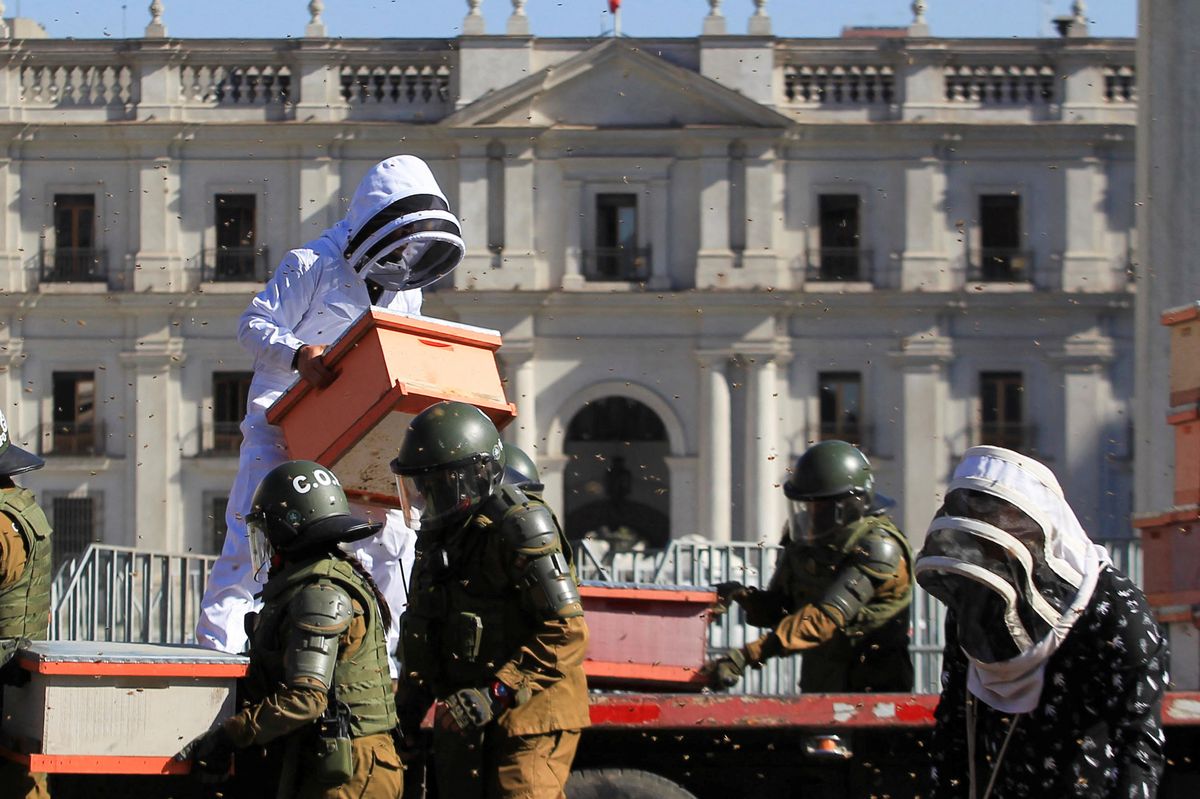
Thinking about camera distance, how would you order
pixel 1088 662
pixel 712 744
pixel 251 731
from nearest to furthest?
pixel 1088 662 → pixel 251 731 → pixel 712 744

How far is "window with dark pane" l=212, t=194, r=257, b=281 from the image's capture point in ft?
138

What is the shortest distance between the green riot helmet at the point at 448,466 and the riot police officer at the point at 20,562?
6.05 ft

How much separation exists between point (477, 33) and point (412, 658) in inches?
1425

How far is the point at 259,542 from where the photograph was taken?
7.27 m

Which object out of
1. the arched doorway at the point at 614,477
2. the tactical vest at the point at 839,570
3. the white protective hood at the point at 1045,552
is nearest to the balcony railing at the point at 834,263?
the arched doorway at the point at 614,477

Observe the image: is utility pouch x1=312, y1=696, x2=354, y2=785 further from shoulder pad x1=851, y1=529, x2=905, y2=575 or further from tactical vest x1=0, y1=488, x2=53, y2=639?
shoulder pad x1=851, y1=529, x2=905, y2=575

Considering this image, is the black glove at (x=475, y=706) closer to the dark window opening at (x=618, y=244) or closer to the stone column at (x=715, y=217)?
the stone column at (x=715, y=217)

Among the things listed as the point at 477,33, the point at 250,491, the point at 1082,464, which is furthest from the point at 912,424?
the point at 250,491

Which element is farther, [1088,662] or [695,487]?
[695,487]

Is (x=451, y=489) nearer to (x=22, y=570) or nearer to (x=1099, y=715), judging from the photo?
(x=22, y=570)

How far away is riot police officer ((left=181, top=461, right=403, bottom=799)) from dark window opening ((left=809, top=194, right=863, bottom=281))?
3584 centimetres

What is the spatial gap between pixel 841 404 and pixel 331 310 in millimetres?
33118

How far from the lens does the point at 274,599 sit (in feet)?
22.7

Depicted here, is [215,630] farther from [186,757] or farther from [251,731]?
[251,731]
